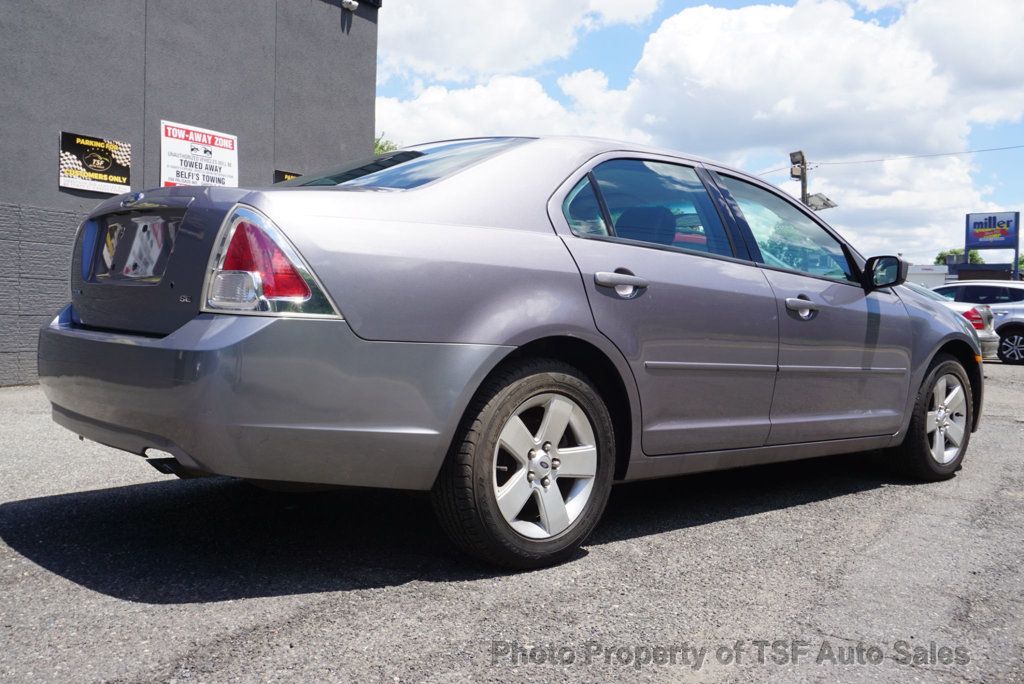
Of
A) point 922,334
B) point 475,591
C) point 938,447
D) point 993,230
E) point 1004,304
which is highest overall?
point 993,230

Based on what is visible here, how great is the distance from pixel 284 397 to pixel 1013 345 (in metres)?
17.5

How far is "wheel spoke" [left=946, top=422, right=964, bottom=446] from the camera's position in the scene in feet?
17.4

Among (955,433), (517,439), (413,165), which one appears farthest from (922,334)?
(413,165)

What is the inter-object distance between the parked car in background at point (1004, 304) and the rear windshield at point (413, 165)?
15769mm

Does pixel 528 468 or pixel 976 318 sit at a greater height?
pixel 976 318

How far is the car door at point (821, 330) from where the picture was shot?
13.8 feet

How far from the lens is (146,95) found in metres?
10.1

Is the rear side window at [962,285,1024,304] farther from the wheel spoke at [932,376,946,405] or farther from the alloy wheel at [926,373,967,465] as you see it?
the wheel spoke at [932,376,946,405]

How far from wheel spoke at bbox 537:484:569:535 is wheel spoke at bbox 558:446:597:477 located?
0.07 meters

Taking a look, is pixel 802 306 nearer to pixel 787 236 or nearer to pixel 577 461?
pixel 787 236

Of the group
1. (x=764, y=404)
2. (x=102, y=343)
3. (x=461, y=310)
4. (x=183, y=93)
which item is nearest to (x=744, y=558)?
(x=764, y=404)

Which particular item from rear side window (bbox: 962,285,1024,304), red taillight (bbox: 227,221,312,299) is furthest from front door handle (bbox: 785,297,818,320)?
rear side window (bbox: 962,285,1024,304)

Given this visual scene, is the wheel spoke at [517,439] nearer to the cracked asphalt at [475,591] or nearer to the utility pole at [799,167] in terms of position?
the cracked asphalt at [475,591]

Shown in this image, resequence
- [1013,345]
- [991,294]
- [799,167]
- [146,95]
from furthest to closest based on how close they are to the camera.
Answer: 1. [799,167]
2. [991,294]
3. [1013,345]
4. [146,95]
